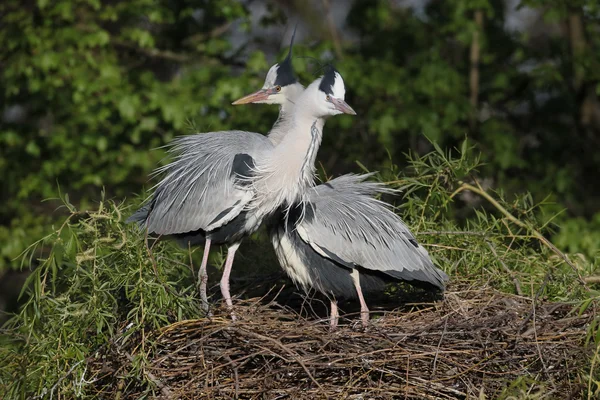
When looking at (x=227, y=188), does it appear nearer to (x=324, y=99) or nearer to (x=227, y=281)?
(x=227, y=281)

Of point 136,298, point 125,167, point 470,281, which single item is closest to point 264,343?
point 136,298

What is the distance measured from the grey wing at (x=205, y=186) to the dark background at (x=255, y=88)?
8.81ft

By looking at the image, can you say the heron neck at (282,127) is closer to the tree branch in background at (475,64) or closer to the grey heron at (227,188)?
the grey heron at (227,188)

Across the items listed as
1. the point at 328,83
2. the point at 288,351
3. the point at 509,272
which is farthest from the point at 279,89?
the point at 288,351

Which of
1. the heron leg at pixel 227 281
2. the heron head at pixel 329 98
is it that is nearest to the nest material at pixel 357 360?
the heron leg at pixel 227 281

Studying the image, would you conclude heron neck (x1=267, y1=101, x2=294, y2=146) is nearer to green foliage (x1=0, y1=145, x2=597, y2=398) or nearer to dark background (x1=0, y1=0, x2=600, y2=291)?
green foliage (x1=0, y1=145, x2=597, y2=398)

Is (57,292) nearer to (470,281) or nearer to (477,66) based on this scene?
(470,281)

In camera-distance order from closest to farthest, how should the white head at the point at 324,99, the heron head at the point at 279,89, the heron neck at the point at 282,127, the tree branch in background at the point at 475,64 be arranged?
the white head at the point at 324,99 → the heron neck at the point at 282,127 → the heron head at the point at 279,89 → the tree branch in background at the point at 475,64

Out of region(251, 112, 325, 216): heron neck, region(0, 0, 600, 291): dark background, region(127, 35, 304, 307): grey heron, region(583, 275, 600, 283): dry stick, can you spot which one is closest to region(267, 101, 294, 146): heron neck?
region(127, 35, 304, 307): grey heron

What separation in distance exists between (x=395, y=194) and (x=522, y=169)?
3.12 meters

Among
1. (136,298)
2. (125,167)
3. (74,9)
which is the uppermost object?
(74,9)

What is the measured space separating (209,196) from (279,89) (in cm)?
83

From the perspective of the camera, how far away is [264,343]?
3.29m

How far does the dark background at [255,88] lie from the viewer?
713cm
